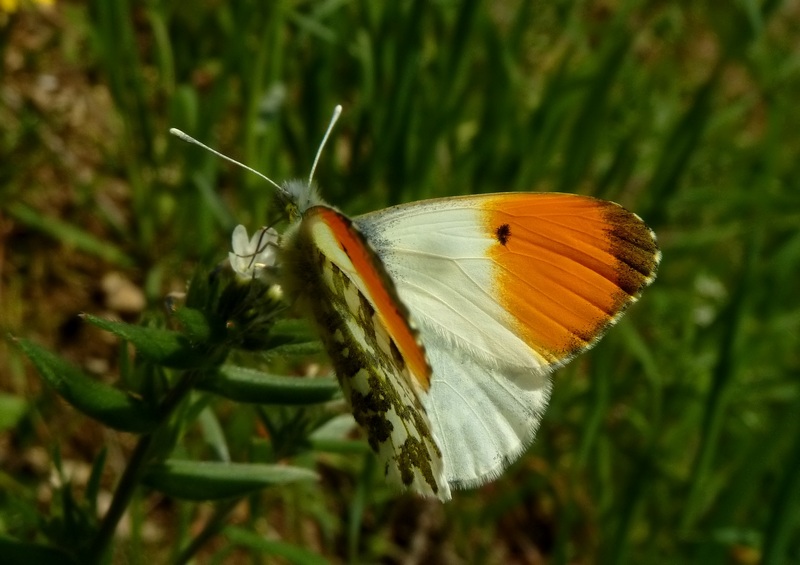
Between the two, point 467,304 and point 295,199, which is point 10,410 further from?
point 467,304

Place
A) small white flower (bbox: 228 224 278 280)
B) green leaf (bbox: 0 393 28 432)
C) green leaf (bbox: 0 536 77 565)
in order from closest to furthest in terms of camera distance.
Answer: green leaf (bbox: 0 536 77 565), small white flower (bbox: 228 224 278 280), green leaf (bbox: 0 393 28 432)

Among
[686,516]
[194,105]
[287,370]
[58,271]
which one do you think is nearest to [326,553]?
[287,370]

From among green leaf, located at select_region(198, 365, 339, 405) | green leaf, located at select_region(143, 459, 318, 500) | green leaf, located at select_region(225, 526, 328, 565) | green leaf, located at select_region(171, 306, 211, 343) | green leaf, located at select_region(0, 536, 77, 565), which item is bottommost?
green leaf, located at select_region(0, 536, 77, 565)

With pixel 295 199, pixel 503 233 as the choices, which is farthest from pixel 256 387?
pixel 503 233

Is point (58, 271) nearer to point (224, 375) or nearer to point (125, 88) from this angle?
point (125, 88)

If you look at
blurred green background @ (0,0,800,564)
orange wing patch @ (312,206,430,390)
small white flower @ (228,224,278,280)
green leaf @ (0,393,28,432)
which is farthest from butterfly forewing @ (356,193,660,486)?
green leaf @ (0,393,28,432)

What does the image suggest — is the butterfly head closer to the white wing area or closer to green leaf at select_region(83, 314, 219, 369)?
the white wing area
